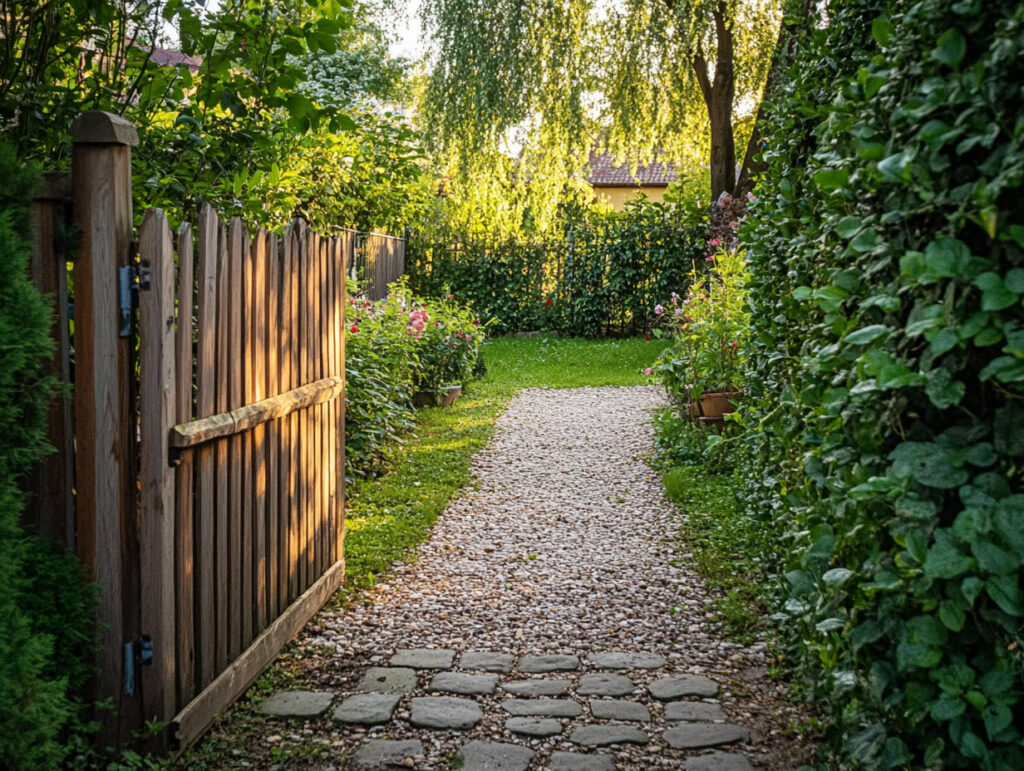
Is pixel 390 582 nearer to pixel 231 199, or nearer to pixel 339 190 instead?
pixel 231 199

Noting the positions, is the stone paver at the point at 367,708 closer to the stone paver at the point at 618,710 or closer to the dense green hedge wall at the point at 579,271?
the stone paver at the point at 618,710

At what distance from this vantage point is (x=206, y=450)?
3152 mm

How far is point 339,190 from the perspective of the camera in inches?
454

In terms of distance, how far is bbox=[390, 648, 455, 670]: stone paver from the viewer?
379 centimetres

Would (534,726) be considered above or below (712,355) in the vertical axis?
below

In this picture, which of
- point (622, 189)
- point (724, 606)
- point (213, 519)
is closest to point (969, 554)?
point (213, 519)

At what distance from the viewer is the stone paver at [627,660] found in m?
3.79

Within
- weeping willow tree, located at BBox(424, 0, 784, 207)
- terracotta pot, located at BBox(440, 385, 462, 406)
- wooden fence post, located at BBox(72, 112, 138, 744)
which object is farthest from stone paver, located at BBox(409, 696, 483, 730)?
weeping willow tree, located at BBox(424, 0, 784, 207)

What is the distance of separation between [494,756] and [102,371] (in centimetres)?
171

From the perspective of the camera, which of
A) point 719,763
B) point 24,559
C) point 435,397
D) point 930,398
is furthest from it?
point 435,397

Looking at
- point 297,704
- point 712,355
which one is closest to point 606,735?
point 297,704

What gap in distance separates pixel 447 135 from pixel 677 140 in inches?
130

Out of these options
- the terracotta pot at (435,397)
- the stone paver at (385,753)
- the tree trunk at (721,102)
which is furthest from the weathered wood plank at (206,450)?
the tree trunk at (721,102)

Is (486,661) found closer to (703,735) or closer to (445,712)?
(445,712)
